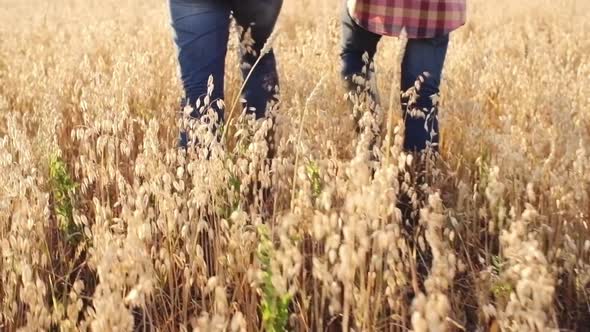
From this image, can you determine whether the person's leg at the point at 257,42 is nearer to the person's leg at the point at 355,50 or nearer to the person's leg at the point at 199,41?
the person's leg at the point at 199,41

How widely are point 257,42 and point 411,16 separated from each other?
0.51 meters

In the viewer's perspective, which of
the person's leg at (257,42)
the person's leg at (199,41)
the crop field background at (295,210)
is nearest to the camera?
the crop field background at (295,210)

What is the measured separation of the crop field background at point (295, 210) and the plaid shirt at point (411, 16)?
0.64 feet

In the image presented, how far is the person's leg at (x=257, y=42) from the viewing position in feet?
6.62

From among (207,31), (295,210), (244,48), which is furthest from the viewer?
(244,48)

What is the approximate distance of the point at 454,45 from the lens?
3869 mm

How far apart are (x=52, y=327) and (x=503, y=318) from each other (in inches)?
36.1

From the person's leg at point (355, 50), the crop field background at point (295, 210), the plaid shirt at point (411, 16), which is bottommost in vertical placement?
the crop field background at point (295, 210)

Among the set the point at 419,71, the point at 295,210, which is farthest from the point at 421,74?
the point at 295,210

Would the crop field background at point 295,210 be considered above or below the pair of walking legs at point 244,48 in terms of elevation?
below

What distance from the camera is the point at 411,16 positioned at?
76.4 inches

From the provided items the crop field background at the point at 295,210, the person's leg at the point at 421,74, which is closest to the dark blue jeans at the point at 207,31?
the crop field background at the point at 295,210

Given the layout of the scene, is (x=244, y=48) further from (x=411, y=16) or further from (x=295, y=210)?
(x=295, y=210)

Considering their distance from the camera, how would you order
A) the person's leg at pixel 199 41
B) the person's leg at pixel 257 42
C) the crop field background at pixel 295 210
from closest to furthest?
the crop field background at pixel 295 210, the person's leg at pixel 199 41, the person's leg at pixel 257 42
